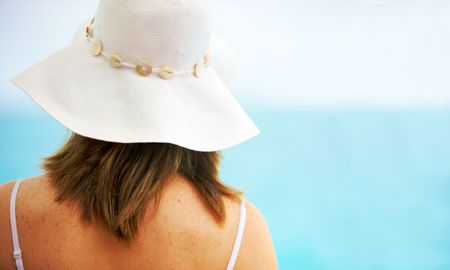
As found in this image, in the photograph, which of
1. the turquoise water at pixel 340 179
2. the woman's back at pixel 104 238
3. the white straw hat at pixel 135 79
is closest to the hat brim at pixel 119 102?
the white straw hat at pixel 135 79

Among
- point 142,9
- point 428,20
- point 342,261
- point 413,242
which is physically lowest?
point 342,261

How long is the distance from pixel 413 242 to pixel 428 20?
3.13 m

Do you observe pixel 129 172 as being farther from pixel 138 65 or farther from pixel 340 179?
pixel 340 179

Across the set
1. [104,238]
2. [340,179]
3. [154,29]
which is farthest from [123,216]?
[340,179]

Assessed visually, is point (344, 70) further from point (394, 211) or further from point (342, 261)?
point (342, 261)

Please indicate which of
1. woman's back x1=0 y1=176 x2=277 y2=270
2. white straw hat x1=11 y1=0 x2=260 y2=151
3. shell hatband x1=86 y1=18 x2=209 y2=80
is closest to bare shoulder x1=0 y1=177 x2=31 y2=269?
woman's back x1=0 y1=176 x2=277 y2=270

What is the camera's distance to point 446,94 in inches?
230

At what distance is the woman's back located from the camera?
0.86 metres

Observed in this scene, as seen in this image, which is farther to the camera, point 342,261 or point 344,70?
point 344,70

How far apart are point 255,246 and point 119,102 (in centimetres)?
32

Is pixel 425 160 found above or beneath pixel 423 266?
above

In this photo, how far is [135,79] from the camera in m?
0.92

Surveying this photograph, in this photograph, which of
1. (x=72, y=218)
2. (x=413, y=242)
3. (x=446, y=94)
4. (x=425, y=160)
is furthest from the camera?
(x=446, y=94)

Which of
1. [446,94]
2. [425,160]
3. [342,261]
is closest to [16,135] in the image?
[342,261]
